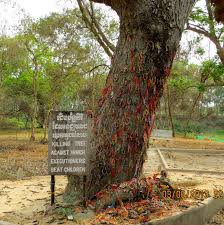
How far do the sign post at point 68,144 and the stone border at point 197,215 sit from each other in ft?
3.60

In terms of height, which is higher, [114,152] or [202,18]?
[202,18]

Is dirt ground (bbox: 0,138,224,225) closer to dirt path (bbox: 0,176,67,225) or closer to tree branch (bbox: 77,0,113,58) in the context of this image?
dirt path (bbox: 0,176,67,225)

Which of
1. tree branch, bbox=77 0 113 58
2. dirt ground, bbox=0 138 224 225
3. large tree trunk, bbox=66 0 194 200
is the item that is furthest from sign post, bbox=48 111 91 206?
tree branch, bbox=77 0 113 58

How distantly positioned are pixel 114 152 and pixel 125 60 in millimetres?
1229

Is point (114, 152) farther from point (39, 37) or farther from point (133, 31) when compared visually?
point (39, 37)

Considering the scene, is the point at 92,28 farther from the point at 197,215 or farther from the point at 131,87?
the point at 197,215

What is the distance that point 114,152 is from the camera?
546 centimetres

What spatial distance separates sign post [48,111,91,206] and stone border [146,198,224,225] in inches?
43.2

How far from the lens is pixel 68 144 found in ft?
17.1

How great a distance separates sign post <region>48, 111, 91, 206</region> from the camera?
520 cm

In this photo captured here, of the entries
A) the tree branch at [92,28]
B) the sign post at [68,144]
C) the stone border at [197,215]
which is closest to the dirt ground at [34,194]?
the stone border at [197,215]

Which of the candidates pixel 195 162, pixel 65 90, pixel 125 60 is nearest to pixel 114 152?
pixel 125 60

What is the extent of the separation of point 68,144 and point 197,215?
195 cm

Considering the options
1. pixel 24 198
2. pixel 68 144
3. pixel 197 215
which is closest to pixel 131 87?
pixel 68 144
